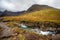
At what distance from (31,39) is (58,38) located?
12991 millimetres

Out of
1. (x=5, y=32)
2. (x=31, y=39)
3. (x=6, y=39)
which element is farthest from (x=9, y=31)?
(x=31, y=39)

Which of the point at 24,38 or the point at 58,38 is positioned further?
the point at 58,38

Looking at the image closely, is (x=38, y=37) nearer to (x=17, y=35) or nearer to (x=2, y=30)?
(x=17, y=35)

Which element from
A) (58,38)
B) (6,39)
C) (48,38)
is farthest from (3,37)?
(58,38)

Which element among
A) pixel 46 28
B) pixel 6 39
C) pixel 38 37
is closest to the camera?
pixel 6 39

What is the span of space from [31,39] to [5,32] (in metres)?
11.8

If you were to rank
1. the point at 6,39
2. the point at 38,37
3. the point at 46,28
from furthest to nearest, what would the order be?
the point at 46,28 < the point at 38,37 < the point at 6,39

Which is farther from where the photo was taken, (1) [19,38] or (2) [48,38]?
(2) [48,38]

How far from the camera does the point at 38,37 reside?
59344mm

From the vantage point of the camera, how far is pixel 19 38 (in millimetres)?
56188

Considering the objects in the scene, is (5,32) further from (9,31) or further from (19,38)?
(19,38)

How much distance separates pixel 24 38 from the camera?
57031 millimetres

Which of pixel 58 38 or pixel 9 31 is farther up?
pixel 9 31

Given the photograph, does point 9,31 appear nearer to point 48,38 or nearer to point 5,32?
point 5,32
